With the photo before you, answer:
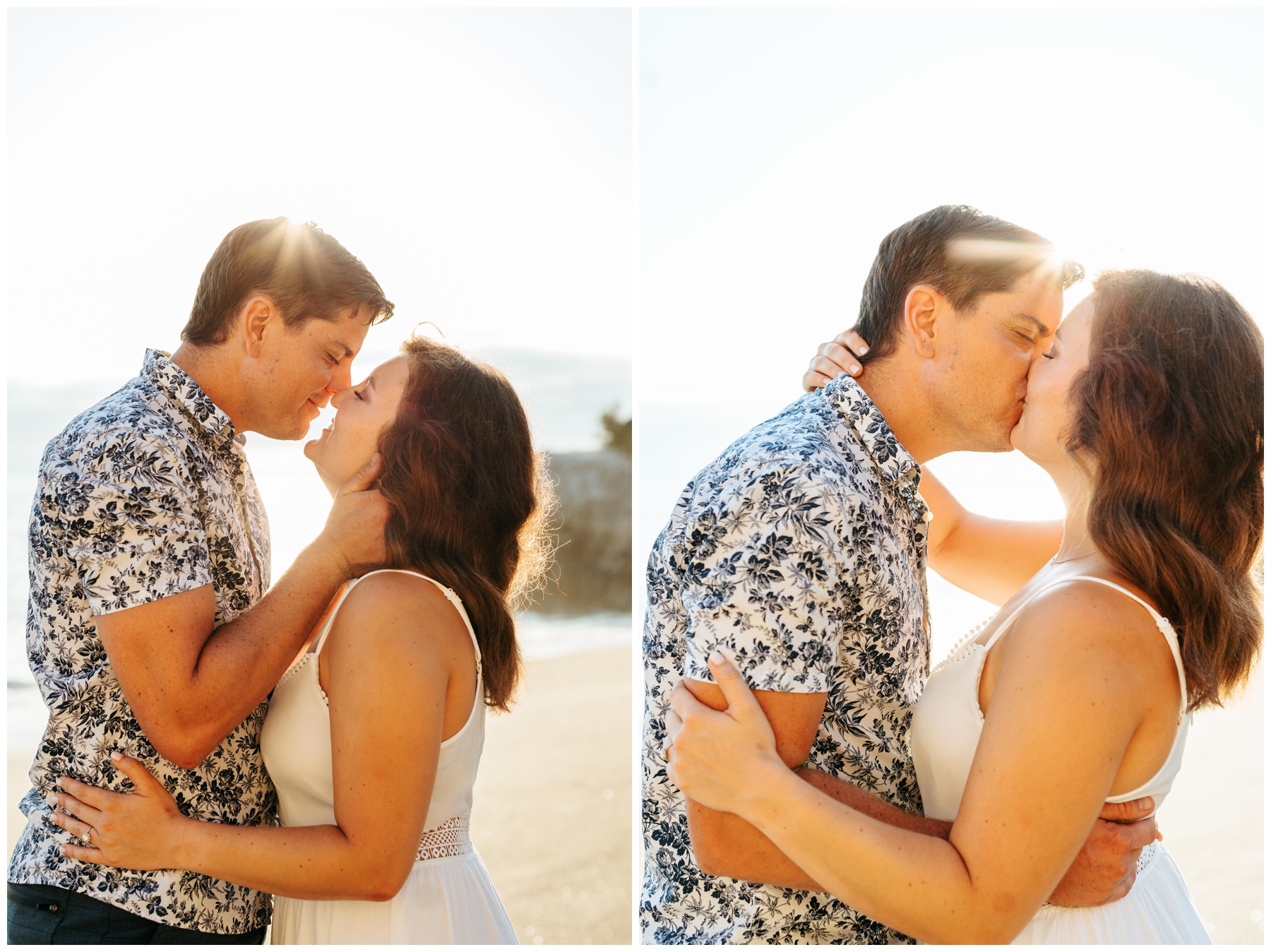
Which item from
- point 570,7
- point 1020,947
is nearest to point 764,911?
point 1020,947

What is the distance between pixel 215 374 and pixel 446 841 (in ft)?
4.84

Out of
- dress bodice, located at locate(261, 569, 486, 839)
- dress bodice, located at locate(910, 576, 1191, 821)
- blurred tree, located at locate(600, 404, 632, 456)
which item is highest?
dress bodice, located at locate(910, 576, 1191, 821)

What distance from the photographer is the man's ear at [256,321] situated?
2867 mm

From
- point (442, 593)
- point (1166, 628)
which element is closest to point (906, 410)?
point (1166, 628)

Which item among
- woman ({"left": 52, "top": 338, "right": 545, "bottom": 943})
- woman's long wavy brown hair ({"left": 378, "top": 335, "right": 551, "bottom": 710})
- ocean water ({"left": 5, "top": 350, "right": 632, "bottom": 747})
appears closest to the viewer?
woman ({"left": 52, "top": 338, "right": 545, "bottom": 943})

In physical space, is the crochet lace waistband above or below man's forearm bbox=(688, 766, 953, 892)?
below

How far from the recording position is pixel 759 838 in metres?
1.92

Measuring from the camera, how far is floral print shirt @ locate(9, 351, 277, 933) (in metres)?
2.30

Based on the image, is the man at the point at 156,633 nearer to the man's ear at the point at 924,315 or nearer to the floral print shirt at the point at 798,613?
the floral print shirt at the point at 798,613

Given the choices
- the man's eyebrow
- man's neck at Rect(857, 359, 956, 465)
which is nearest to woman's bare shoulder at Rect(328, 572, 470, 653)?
man's neck at Rect(857, 359, 956, 465)

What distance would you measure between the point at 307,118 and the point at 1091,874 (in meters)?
7.69

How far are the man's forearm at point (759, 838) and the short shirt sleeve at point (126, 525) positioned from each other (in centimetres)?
132

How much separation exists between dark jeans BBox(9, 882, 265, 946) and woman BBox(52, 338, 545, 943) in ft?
0.44

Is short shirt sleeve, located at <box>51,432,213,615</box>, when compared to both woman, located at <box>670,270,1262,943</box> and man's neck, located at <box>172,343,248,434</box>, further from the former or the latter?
woman, located at <box>670,270,1262,943</box>
